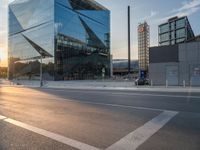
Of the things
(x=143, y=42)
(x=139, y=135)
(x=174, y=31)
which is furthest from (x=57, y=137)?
(x=143, y=42)

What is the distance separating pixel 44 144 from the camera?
595 centimetres

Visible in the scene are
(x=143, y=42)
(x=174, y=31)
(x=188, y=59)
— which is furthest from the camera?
(x=143, y=42)

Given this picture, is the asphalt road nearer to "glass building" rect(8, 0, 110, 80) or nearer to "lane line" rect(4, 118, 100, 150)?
"lane line" rect(4, 118, 100, 150)

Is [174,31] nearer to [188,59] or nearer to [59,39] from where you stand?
[59,39]

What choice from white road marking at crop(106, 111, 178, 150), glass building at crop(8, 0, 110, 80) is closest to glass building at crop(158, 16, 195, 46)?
glass building at crop(8, 0, 110, 80)

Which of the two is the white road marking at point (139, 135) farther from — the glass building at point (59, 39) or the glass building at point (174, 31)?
the glass building at point (174, 31)

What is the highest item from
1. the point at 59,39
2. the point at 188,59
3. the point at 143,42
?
the point at 143,42

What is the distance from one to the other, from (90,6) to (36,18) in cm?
2134

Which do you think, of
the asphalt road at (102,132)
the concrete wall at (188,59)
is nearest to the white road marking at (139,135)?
the asphalt road at (102,132)

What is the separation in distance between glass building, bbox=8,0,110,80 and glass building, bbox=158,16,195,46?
82.0 feet

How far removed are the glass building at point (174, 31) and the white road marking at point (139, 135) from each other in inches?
3836

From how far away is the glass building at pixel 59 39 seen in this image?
76812 millimetres

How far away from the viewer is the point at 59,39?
3029 inches

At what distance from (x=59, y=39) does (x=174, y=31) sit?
52.0 metres
